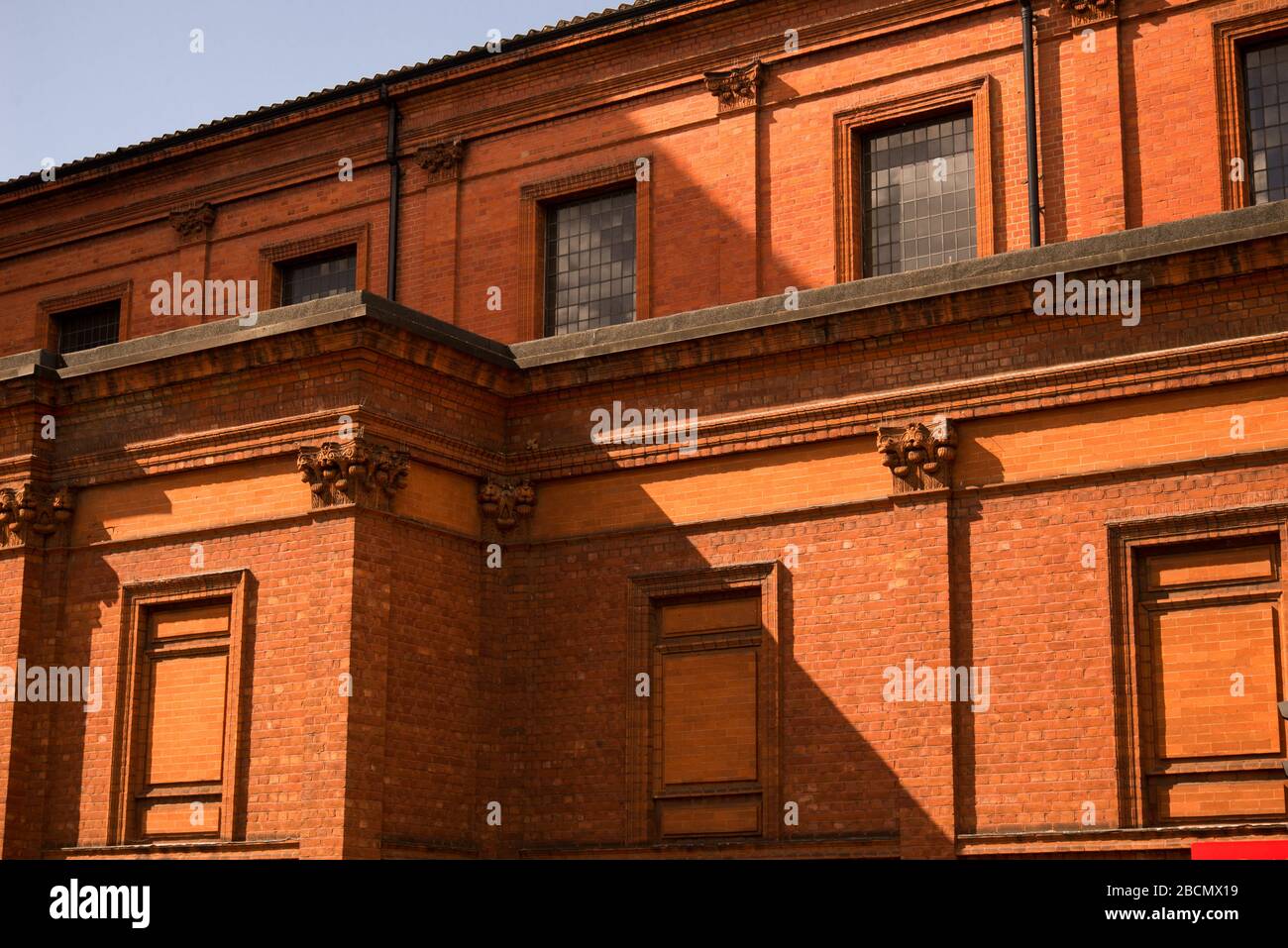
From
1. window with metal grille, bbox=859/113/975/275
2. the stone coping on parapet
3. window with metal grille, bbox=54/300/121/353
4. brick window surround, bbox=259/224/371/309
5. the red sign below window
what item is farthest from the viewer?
window with metal grille, bbox=54/300/121/353

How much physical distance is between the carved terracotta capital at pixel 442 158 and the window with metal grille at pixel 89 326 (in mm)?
6539

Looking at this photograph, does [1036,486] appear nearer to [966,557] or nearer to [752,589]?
[966,557]

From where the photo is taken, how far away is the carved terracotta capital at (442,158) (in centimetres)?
2695

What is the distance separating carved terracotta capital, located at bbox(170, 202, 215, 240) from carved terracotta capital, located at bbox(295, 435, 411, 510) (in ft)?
38.2

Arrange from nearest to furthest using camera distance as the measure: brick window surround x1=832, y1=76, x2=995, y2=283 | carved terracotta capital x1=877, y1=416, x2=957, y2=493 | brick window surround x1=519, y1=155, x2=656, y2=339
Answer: carved terracotta capital x1=877, y1=416, x2=957, y2=493 → brick window surround x1=832, y1=76, x2=995, y2=283 → brick window surround x1=519, y1=155, x2=656, y2=339

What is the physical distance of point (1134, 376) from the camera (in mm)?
17250

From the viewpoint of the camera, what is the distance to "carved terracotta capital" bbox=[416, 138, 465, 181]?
88.4ft

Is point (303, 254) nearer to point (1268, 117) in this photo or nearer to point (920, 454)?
point (920, 454)

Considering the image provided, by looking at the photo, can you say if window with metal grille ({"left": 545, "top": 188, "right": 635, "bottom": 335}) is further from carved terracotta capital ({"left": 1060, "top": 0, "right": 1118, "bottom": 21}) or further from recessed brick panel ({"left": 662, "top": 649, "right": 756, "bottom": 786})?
recessed brick panel ({"left": 662, "top": 649, "right": 756, "bottom": 786})

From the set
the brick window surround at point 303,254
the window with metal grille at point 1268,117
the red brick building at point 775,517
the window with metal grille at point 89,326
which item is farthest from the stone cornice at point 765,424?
the window with metal grille at point 89,326

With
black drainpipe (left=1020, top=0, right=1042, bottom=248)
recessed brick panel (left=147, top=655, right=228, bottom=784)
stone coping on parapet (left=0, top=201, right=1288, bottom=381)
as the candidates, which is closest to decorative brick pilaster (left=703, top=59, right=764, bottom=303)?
black drainpipe (left=1020, top=0, right=1042, bottom=248)

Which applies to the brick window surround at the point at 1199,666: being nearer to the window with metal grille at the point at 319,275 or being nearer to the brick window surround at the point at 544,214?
the brick window surround at the point at 544,214
